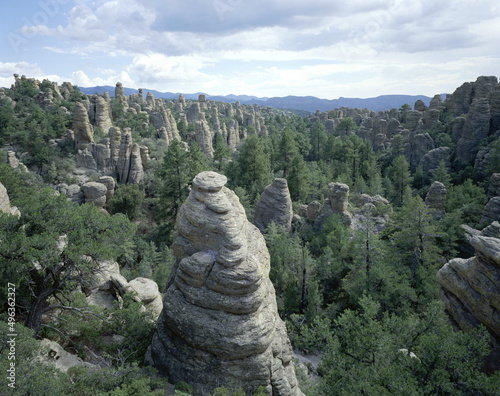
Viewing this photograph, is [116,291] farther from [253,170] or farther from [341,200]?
[253,170]

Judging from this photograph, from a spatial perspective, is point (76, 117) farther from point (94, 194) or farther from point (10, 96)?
point (10, 96)

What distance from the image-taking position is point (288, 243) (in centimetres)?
2936

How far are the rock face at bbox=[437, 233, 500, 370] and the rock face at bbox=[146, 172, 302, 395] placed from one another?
9.46 m

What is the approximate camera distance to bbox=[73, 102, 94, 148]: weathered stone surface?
4759 cm

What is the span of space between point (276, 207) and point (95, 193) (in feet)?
74.5

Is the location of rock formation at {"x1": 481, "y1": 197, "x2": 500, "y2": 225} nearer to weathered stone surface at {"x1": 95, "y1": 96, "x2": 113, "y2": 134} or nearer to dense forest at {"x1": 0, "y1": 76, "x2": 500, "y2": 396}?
dense forest at {"x1": 0, "y1": 76, "x2": 500, "y2": 396}

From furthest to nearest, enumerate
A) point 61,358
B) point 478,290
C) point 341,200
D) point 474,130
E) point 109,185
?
1. point 474,130
2. point 109,185
3. point 341,200
4. point 478,290
5. point 61,358

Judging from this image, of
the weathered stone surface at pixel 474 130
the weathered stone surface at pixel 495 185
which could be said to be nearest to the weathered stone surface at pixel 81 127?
the weathered stone surface at pixel 495 185

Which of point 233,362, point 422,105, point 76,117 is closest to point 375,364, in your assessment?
point 233,362

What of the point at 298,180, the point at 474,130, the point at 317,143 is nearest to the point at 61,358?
the point at 298,180

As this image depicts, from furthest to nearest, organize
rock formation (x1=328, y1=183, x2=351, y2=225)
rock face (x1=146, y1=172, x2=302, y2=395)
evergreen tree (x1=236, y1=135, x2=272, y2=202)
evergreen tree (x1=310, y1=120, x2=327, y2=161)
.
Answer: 1. evergreen tree (x1=310, y1=120, x2=327, y2=161)
2. evergreen tree (x1=236, y1=135, x2=272, y2=202)
3. rock formation (x1=328, y1=183, x2=351, y2=225)
4. rock face (x1=146, y1=172, x2=302, y2=395)

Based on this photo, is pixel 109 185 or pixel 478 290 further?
pixel 109 185

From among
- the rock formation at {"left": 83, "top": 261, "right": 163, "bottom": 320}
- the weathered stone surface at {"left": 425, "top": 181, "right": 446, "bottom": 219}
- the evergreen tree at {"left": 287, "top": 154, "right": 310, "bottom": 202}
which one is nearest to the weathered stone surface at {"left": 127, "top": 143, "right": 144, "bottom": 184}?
the evergreen tree at {"left": 287, "top": 154, "right": 310, "bottom": 202}

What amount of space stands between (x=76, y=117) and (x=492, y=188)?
2207 inches
